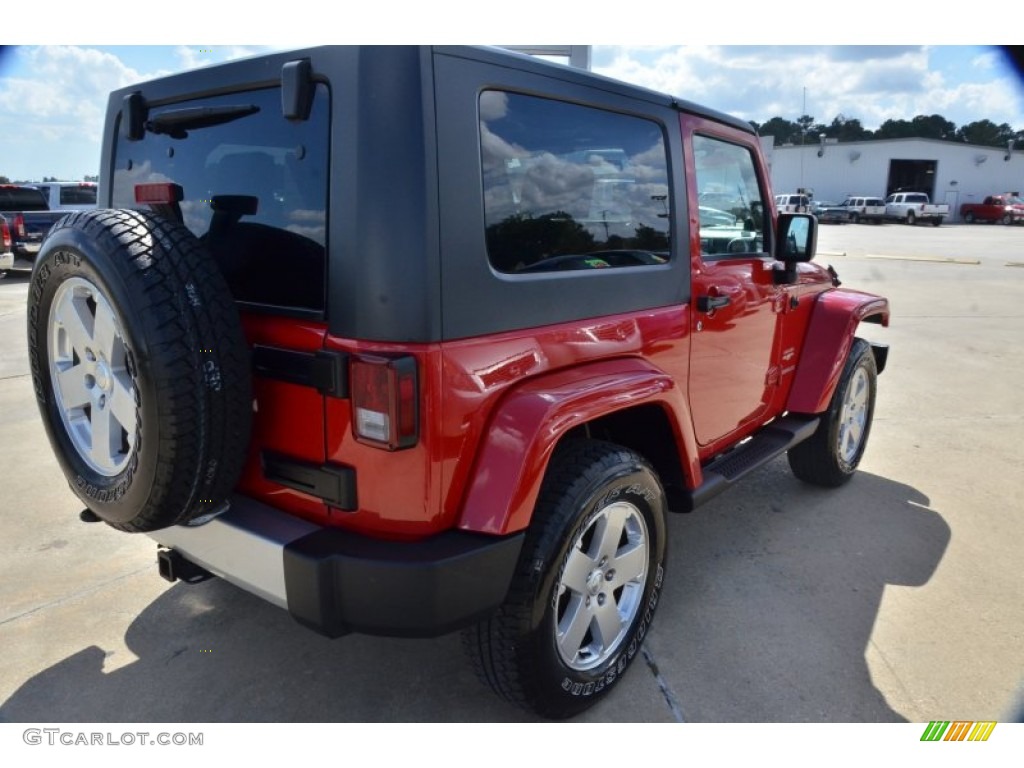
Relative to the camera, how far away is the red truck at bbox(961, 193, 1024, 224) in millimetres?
41281

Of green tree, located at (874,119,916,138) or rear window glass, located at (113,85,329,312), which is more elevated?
green tree, located at (874,119,916,138)

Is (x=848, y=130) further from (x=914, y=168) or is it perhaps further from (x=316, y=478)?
(x=316, y=478)

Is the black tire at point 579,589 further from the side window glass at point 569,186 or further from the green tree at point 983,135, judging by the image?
the green tree at point 983,135

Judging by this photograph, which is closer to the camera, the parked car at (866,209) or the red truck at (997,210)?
the red truck at (997,210)

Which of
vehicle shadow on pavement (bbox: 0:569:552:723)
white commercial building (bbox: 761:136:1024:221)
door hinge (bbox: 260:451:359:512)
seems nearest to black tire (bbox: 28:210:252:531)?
door hinge (bbox: 260:451:359:512)

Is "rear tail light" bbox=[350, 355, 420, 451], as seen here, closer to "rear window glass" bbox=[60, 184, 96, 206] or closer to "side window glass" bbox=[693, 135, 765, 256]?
"side window glass" bbox=[693, 135, 765, 256]

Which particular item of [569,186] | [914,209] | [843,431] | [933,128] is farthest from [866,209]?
[569,186]

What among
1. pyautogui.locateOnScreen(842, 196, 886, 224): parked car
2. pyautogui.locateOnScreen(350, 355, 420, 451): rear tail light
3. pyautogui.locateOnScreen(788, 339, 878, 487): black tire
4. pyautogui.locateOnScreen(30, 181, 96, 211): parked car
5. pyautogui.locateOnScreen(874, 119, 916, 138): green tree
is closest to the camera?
pyautogui.locateOnScreen(350, 355, 420, 451): rear tail light

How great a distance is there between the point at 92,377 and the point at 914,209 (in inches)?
1856

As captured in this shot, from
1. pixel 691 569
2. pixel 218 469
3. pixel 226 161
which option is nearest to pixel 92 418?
pixel 218 469

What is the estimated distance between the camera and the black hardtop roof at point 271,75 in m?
1.89

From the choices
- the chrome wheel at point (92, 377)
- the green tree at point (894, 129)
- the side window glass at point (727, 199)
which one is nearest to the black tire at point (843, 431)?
the side window glass at point (727, 199)

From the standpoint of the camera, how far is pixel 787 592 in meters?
3.10

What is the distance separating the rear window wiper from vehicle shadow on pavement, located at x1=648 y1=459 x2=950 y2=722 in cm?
230
